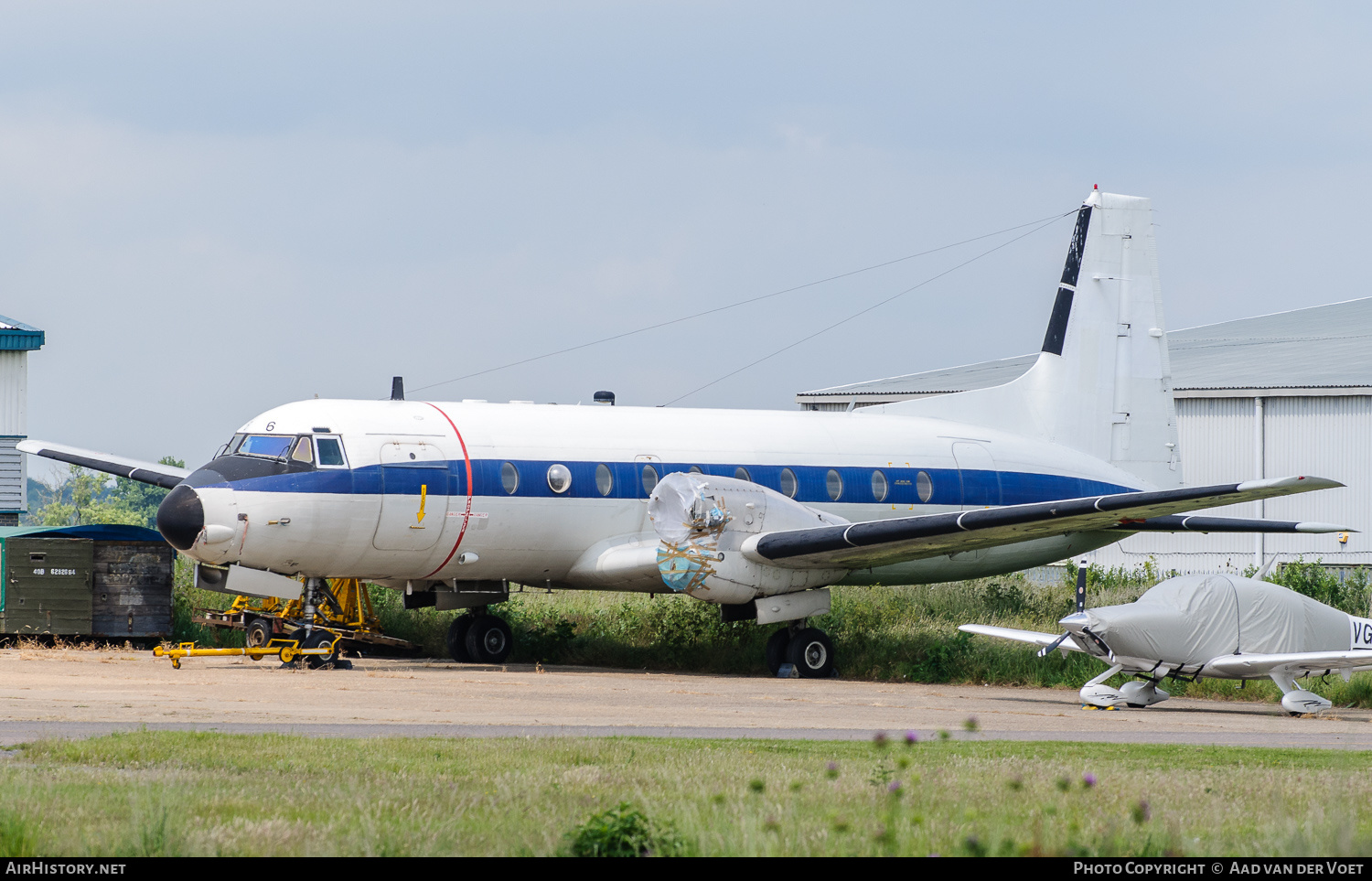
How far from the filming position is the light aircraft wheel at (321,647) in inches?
857

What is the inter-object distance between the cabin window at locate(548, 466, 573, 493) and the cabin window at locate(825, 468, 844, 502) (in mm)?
4352

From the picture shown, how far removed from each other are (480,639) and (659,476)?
4370mm

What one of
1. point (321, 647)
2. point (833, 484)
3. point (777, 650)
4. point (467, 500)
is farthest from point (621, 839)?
point (833, 484)

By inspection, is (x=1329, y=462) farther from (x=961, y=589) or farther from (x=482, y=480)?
(x=482, y=480)

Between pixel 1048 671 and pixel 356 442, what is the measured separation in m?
10.3

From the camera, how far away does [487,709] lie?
53.7 feet

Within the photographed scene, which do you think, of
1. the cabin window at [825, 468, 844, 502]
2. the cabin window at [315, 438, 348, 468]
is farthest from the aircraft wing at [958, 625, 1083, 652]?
the cabin window at [315, 438, 348, 468]

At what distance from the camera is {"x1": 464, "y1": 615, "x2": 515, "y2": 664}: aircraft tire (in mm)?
25266

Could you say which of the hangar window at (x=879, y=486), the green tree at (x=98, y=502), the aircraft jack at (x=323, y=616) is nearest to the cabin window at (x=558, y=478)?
the aircraft jack at (x=323, y=616)

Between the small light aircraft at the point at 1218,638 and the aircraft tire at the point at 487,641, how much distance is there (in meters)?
10.1

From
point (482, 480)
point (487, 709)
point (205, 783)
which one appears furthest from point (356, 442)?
point (205, 783)

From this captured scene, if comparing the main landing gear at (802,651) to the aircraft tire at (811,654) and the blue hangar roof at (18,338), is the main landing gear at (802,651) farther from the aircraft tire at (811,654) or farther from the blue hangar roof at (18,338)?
the blue hangar roof at (18,338)

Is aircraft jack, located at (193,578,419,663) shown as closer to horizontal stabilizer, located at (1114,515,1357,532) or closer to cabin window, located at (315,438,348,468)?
cabin window, located at (315,438,348,468)

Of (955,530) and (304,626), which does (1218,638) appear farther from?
(304,626)
